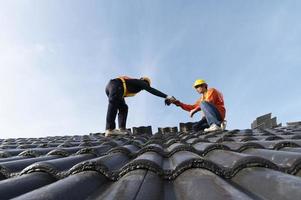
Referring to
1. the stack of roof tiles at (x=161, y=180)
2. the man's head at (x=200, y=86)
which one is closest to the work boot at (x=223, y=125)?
the man's head at (x=200, y=86)

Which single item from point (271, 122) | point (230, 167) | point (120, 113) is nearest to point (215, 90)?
point (120, 113)

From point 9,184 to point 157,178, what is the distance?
0.86 meters

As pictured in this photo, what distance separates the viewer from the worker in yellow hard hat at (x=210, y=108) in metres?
7.75

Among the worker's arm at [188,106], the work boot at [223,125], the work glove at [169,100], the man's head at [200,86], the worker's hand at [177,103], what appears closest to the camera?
the work boot at [223,125]

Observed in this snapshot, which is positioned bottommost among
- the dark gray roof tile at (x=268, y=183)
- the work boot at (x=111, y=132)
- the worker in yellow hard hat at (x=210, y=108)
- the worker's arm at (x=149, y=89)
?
the dark gray roof tile at (x=268, y=183)

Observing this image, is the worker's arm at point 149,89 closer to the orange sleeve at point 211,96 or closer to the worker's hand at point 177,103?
the worker's hand at point 177,103

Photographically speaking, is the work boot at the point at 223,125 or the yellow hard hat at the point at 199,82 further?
the yellow hard hat at the point at 199,82

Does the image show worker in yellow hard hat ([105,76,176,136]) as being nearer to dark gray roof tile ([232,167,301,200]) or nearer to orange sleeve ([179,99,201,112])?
orange sleeve ([179,99,201,112])

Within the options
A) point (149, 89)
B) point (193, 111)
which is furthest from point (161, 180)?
point (193, 111)

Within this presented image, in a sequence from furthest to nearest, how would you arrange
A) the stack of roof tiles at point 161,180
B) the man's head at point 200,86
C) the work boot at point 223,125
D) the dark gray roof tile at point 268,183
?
1. the man's head at point 200,86
2. the work boot at point 223,125
3. the stack of roof tiles at point 161,180
4. the dark gray roof tile at point 268,183

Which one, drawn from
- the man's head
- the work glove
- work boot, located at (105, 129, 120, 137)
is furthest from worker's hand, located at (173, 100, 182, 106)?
work boot, located at (105, 129, 120, 137)

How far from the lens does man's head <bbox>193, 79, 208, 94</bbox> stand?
28.6 ft

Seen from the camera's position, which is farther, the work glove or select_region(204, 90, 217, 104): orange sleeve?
the work glove

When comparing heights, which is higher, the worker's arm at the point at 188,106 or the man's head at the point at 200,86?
the man's head at the point at 200,86
